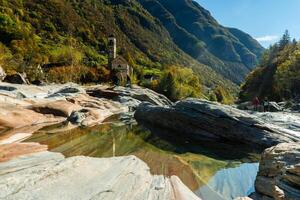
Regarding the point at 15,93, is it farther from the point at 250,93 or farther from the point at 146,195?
the point at 250,93

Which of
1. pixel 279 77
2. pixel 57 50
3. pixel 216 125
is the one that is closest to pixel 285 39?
pixel 279 77

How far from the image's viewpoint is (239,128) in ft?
87.0

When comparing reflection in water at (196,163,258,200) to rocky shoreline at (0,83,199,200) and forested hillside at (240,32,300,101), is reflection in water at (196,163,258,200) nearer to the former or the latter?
rocky shoreline at (0,83,199,200)

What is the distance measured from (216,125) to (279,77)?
74091 mm

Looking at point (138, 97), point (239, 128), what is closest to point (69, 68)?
point (138, 97)

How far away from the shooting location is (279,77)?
94.6m

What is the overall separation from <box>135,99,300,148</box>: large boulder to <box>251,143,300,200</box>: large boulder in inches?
374

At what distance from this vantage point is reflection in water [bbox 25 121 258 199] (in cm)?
1554

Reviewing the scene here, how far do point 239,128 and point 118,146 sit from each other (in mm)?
10357

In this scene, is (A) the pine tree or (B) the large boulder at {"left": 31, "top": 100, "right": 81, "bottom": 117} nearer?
(B) the large boulder at {"left": 31, "top": 100, "right": 81, "bottom": 117}

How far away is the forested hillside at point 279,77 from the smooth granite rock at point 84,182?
8073cm

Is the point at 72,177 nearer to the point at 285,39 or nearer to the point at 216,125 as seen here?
the point at 216,125

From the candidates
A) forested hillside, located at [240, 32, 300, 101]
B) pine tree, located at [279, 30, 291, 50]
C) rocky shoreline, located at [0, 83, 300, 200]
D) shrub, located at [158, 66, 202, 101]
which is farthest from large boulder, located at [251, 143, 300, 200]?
pine tree, located at [279, 30, 291, 50]

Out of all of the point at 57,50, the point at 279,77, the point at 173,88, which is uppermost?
the point at 57,50
